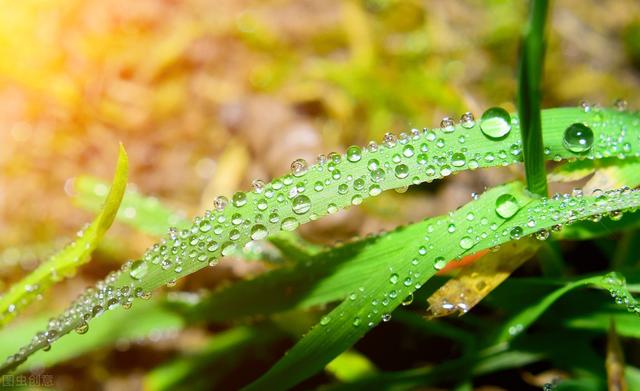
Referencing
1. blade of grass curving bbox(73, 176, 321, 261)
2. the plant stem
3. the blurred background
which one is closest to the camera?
the plant stem

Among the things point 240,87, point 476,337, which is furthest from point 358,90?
point 476,337

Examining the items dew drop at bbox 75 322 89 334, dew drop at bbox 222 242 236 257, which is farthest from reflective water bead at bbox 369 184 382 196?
dew drop at bbox 75 322 89 334

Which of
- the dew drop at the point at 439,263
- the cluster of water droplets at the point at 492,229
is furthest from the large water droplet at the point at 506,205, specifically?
the dew drop at the point at 439,263

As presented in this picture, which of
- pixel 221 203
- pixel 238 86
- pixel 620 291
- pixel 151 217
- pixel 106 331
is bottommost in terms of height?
pixel 620 291

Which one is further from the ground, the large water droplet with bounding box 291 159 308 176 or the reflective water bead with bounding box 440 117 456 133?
the reflective water bead with bounding box 440 117 456 133

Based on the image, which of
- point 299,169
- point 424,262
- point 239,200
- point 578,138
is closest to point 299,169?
point 299,169

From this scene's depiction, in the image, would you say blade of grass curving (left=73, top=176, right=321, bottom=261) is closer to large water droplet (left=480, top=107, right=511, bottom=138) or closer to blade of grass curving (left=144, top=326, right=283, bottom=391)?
blade of grass curving (left=144, top=326, right=283, bottom=391)

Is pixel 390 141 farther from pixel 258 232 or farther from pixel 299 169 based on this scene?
pixel 258 232
